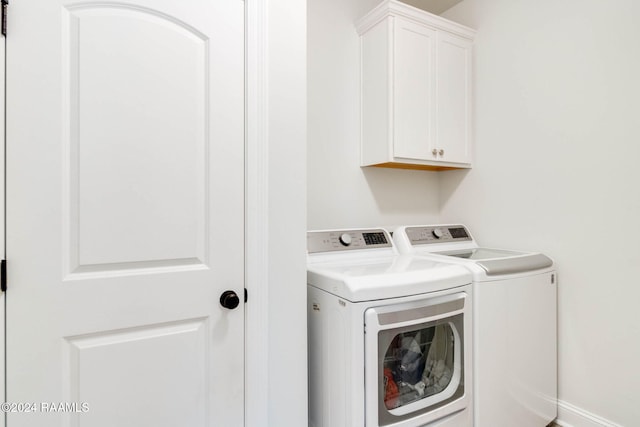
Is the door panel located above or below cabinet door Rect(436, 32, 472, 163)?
below

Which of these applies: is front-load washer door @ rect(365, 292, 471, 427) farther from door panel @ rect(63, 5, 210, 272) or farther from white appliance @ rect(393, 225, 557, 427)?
door panel @ rect(63, 5, 210, 272)

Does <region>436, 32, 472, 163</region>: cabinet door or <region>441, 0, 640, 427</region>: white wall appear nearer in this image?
<region>441, 0, 640, 427</region>: white wall

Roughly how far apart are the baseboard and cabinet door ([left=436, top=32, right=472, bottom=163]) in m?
1.56

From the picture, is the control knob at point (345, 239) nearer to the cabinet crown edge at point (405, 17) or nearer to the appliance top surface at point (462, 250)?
the appliance top surface at point (462, 250)

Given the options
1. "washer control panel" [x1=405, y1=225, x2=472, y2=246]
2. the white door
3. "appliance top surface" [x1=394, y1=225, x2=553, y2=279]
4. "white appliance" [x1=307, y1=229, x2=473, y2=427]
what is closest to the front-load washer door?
"white appliance" [x1=307, y1=229, x2=473, y2=427]

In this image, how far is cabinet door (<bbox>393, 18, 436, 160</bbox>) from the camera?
2.01 m

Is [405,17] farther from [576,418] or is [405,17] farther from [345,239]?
[576,418]

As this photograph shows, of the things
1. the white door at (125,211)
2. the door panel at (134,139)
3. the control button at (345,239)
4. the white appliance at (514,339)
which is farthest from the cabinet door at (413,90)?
the door panel at (134,139)

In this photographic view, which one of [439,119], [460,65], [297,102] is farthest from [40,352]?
[460,65]

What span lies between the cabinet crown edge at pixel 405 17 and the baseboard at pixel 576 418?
7.75 ft

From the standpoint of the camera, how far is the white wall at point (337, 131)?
82.7 inches

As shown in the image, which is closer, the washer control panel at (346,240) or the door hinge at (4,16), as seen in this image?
the door hinge at (4,16)

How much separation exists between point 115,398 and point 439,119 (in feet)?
7.20

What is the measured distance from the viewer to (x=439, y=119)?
2.17 metres
